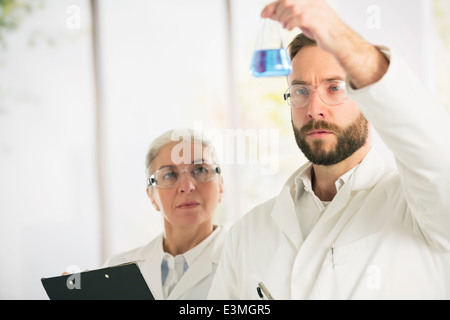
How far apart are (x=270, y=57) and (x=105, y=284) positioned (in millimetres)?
764

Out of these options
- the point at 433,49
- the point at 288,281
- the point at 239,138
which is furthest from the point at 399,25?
the point at 288,281

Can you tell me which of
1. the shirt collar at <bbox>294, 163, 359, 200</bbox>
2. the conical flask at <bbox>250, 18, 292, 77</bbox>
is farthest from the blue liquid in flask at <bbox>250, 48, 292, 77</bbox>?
the shirt collar at <bbox>294, 163, 359, 200</bbox>

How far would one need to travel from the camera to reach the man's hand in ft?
3.26

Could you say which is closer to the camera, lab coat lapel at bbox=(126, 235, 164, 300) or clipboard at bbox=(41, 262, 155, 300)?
clipboard at bbox=(41, 262, 155, 300)

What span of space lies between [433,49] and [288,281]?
2.93 m

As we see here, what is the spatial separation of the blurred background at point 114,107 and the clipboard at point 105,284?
249cm

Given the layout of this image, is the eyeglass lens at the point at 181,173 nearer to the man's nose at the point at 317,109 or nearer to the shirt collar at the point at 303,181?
the shirt collar at the point at 303,181

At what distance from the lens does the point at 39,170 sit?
161 inches

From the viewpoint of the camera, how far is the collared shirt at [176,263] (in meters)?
2.05

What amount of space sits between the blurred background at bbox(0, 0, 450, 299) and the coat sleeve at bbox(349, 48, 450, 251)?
3.03m

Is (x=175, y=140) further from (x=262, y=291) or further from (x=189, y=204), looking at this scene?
(x=262, y=291)

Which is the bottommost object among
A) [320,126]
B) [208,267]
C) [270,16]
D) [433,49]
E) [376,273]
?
[208,267]

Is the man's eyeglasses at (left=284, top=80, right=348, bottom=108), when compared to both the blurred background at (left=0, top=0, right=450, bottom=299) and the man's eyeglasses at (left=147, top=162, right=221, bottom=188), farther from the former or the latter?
the blurred background at (left=0, top=0, right=450, bottom=299)
